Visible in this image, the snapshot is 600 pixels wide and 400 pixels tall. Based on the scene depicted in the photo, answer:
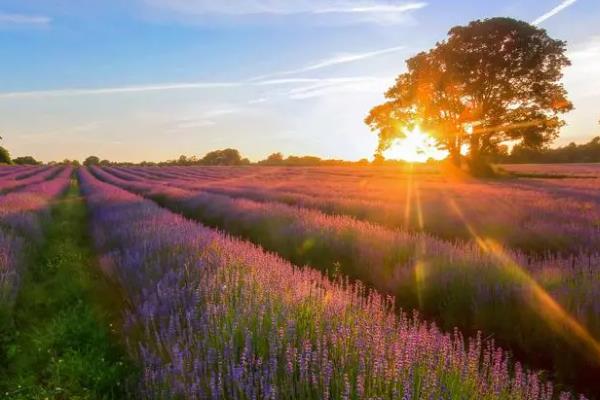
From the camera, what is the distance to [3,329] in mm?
4148

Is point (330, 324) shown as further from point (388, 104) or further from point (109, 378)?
point (388, 104)

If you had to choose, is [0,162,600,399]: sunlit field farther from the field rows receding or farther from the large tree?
the large tree

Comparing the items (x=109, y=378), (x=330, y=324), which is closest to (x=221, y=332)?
(x=330, y=324)

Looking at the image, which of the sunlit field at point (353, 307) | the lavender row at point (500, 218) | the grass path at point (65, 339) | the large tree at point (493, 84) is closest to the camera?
the sunlit field at point (353, 307)

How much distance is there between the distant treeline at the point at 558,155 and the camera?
6425cm

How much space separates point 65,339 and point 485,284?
3.67 m

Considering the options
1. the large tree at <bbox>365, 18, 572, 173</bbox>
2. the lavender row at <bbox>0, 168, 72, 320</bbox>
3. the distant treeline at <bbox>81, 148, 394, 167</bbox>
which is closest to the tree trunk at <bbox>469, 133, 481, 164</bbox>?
the large tree at <bbox>365, 18, 572, 173</bbox>

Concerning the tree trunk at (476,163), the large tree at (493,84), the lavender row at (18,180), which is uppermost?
the large tree at (493,84)

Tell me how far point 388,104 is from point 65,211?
969 inches

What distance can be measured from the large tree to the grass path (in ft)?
81.9

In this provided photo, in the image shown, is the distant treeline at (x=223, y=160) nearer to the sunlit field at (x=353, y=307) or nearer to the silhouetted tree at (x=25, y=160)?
the silhouetted tree at (x=25, y=160)

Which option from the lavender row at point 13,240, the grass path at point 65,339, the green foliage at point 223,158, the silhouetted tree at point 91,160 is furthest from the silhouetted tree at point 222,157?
the grass path at point 65,339

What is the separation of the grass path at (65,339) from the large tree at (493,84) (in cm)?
2497

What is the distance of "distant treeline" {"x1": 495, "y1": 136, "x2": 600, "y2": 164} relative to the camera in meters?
64.2
